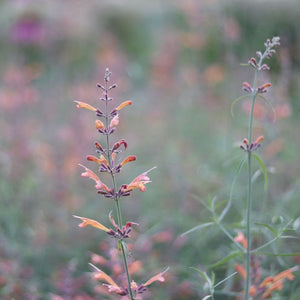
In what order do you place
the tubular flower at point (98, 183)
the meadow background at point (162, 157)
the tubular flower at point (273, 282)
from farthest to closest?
the meadow background at point (162, 157), the tubular flower at point (273, 282), the tubular flower at point (98, 183)

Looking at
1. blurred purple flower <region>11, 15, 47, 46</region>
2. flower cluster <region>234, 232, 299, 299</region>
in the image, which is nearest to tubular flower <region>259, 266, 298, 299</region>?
flower cluster <region>234, 232, 299, 299</region>

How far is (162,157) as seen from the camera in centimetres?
458

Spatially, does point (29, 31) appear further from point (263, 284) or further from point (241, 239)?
point (263, 284)

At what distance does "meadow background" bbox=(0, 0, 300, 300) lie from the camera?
9.07 ft

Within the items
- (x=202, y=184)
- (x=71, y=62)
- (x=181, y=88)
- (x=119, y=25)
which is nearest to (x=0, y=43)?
(x=71, y=62)

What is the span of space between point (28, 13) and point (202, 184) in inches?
293

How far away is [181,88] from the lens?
616 cm

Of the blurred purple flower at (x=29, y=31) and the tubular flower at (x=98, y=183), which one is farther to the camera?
the blurred purple flower at (x=29, y=31)

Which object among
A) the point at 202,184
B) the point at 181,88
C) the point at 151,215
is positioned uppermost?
the point at 181,88

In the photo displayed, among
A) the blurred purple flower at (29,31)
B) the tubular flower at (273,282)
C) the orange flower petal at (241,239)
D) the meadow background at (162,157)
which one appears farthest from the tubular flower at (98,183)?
the blurred purple flower at (29,31)

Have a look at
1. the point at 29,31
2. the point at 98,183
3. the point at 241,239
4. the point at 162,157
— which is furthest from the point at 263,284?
the point at 29,31

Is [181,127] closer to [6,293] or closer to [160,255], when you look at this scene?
[160,255]

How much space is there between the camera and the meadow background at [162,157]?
9.07 ft

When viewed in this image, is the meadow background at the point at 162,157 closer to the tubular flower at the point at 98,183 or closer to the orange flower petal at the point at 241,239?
the orange flower petal at the point at 241,239
